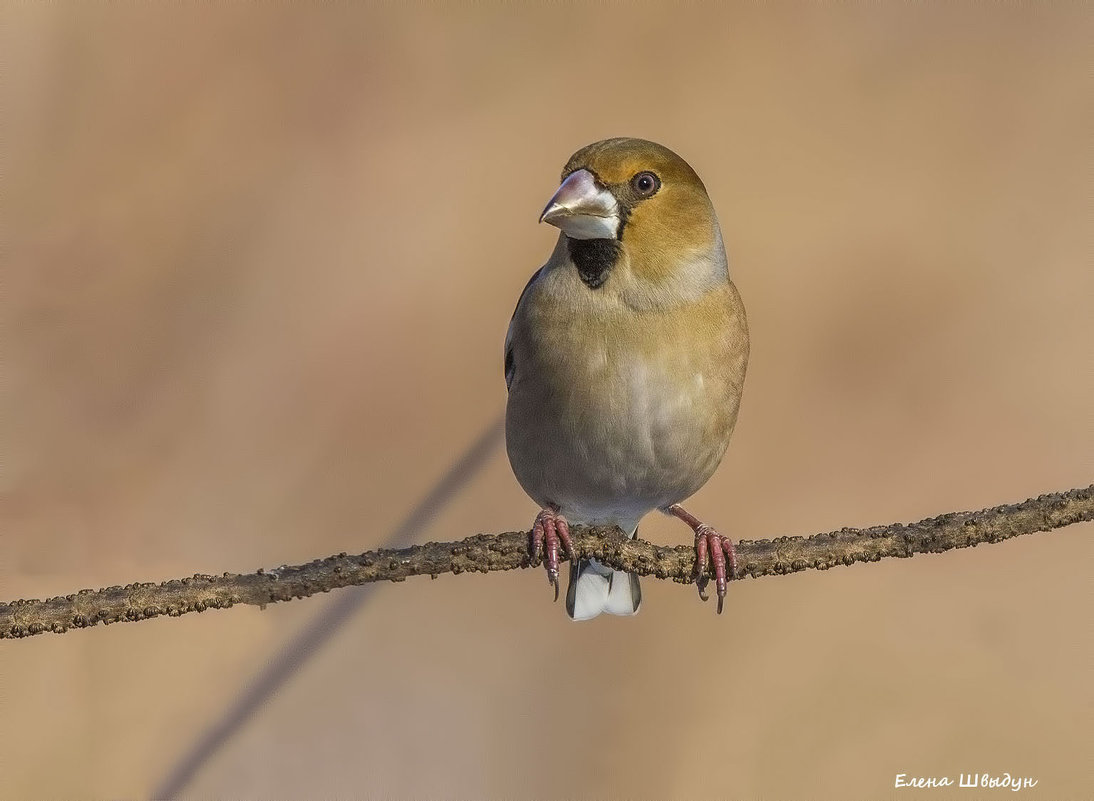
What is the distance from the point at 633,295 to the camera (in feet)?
6.80

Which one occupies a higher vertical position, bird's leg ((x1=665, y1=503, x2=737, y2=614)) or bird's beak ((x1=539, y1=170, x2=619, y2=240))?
bird's beak ((x1=539, y1=170, x2=619, y2=240))

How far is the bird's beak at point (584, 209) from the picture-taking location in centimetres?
189

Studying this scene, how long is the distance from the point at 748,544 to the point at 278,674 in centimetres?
96

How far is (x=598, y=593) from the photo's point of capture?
8.75 feet

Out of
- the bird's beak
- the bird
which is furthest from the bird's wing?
the bird's beak

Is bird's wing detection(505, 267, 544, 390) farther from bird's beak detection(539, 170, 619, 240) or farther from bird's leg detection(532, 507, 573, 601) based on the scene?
bird's leg detection(532, 507, 573, 601)

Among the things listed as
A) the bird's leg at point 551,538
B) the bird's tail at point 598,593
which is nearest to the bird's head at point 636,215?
the bird's leg at point 551,538

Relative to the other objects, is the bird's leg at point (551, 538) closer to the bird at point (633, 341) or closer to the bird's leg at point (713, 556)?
the bird at point (633, 341)

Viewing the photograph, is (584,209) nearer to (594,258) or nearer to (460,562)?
(594,258)

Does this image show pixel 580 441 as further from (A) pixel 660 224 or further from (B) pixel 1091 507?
(B) pixel 1091 507

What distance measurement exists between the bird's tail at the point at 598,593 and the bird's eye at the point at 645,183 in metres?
0.97

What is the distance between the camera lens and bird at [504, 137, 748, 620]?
2.04 meters

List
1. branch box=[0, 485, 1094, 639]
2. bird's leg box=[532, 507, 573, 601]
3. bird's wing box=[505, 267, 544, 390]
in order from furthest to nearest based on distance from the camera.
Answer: bird's wing box=[505, 267, 544, 390] < bird's leg box=[532, 507, 573, 601] < branch box=[0, 485, 1094, 639]

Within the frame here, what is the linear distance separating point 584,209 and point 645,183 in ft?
0.55
